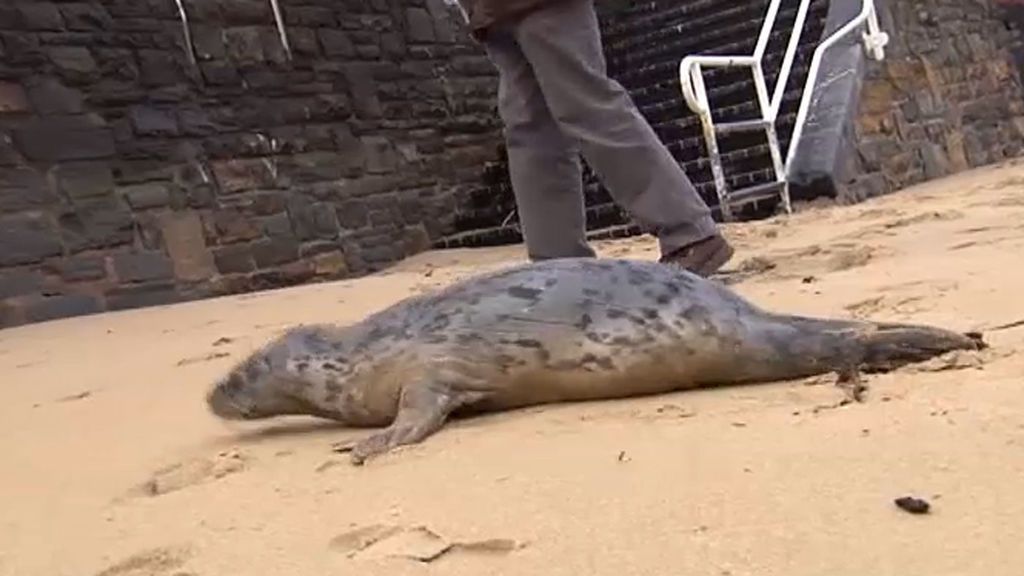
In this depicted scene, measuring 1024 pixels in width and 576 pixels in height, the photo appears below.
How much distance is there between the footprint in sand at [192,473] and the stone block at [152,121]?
5286 millimetres

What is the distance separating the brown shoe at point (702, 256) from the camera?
3.80 m

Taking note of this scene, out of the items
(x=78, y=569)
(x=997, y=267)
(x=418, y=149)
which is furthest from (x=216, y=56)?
(x=78, y=569)

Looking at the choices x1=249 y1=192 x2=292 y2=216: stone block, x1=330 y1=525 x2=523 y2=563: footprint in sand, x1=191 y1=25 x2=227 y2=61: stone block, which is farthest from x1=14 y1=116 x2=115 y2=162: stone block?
x1=330 y1=525 x2=523 y2=563: footprint in sand

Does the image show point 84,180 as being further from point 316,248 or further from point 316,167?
Result: point 316,167

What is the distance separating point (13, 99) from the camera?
22.2ft

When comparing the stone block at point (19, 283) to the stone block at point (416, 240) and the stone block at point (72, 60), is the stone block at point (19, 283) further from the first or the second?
the stone block at point (416, 240)

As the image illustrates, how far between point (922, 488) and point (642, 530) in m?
0.32

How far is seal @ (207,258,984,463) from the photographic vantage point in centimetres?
225

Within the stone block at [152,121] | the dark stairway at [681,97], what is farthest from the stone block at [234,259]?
the dark stairway at [681,97]

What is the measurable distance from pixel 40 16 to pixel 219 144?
1.21 m

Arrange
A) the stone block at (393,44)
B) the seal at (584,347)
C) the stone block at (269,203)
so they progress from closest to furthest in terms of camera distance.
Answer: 1. the seal at (584,347)
2. the stone block at (269,203)
3. the stone block at (393,44)

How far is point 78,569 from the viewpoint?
1771 millimetres

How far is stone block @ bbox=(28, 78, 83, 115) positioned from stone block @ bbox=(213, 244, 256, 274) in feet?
3.54

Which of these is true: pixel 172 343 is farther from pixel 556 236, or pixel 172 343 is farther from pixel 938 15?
pixel 938 15
